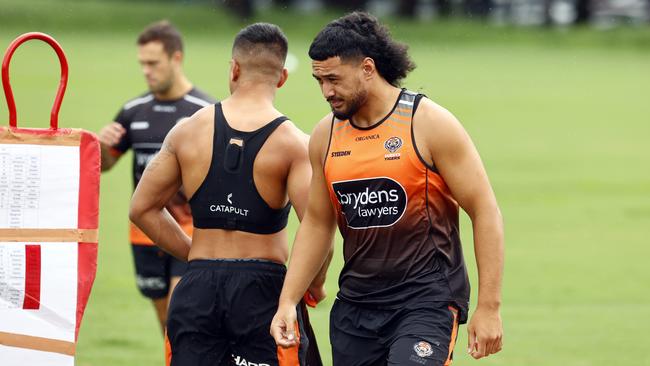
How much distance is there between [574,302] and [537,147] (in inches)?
621

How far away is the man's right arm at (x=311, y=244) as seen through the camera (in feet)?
19.6

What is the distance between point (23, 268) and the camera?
580 centimetres

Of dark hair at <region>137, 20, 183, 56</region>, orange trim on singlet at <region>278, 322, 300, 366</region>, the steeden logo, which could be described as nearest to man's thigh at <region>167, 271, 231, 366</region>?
orange trim on singlet at <region>278, 322, 300, 366</region>

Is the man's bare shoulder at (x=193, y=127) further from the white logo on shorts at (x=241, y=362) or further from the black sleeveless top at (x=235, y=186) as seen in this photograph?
the white logo on shorts at (x=241, y=362)

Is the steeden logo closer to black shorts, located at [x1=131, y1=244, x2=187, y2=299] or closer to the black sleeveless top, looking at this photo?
the black sleeveless top

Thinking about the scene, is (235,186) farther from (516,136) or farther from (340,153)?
(516,136)

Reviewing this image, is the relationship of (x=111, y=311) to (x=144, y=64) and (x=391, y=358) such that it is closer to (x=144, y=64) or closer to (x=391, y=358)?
(x=144, y=64)

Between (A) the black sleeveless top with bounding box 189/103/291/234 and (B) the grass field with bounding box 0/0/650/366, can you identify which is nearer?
(A) the black sleeveless top with bounding box 189/103/291/234

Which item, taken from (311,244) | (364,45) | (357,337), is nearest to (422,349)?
(357,337)

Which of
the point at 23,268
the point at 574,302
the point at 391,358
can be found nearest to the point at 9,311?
the point at 23,268

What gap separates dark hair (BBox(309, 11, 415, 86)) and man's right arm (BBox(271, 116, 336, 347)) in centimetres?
37

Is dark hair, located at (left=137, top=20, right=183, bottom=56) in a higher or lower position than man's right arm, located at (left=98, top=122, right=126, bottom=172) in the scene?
higher

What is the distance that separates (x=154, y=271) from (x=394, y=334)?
3972 mm

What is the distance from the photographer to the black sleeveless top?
244 inches
